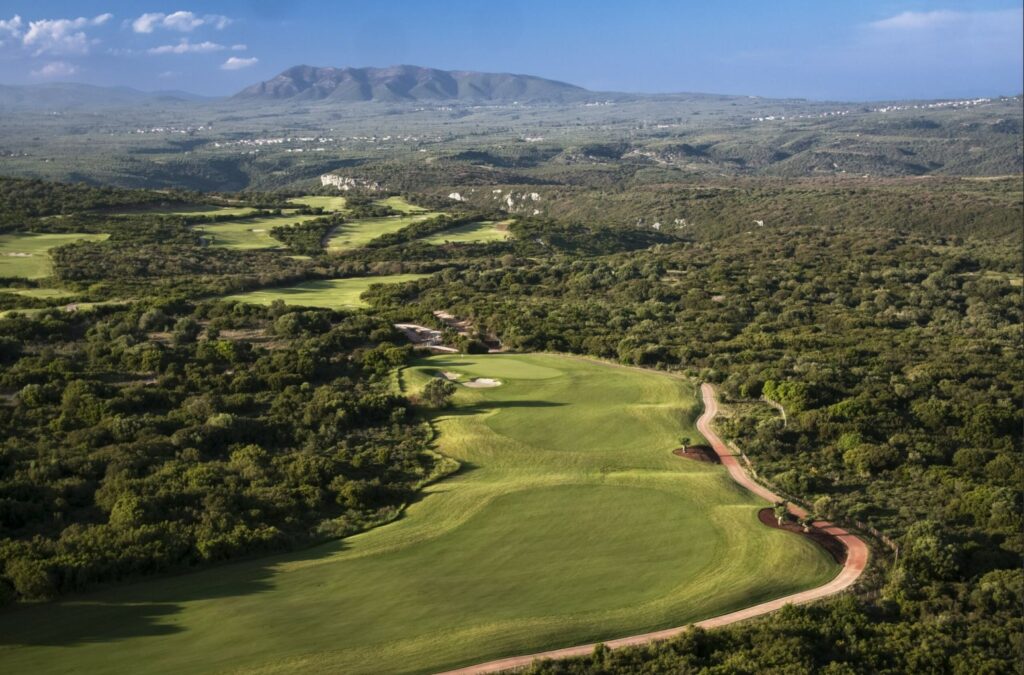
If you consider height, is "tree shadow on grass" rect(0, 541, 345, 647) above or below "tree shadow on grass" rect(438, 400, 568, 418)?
above

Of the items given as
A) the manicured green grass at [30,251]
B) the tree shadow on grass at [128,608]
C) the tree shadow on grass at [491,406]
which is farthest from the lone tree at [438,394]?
the manicured green grass at [30,251]

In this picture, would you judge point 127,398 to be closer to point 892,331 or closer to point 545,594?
point 545,594

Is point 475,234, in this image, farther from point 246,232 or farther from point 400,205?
point 246,232

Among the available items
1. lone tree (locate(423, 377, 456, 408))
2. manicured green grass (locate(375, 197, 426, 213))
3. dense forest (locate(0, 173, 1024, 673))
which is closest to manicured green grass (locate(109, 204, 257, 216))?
dense forest (locate(0, 173, 1024, 673))

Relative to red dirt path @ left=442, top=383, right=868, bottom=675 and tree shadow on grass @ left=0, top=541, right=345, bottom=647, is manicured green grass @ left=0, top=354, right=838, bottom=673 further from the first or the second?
red dirt path @ left=442, top=383, right=868, bottom=675

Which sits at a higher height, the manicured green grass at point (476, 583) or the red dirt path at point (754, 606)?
the manicured green grass at point (476, 583)

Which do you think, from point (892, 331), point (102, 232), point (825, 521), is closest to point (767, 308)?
point (892, 331)

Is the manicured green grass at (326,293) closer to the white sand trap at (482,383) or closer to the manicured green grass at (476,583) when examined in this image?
the white sand trap at (482,383)
